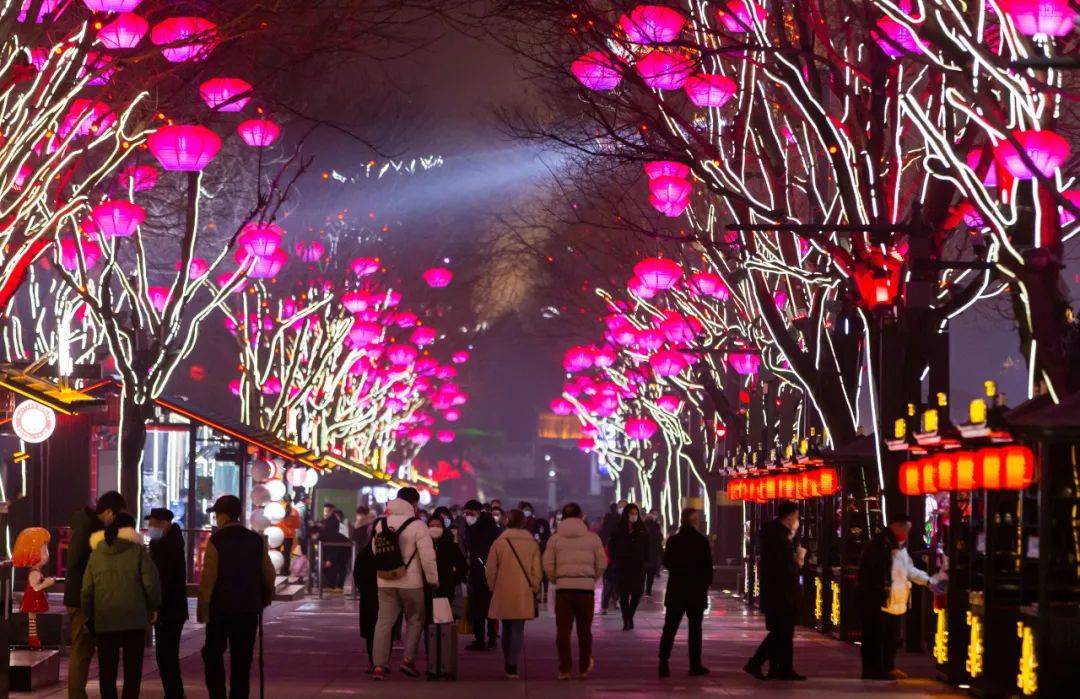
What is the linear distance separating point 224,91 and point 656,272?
11.3 meters

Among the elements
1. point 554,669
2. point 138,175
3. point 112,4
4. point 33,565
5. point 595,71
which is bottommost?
point 554,669

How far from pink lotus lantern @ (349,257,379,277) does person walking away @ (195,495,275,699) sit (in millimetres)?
30141

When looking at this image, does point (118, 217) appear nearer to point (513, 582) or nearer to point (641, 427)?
point (513, 582)

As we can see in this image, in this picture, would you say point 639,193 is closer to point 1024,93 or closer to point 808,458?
point 808,458

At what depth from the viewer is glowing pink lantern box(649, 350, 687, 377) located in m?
36.4

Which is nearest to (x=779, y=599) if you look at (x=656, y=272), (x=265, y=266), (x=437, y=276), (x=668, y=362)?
(x=656, y=272)

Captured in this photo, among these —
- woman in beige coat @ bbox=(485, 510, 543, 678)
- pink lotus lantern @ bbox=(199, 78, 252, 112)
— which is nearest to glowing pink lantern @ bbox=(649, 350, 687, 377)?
pink lotus lantern @ bbox=(199, 78, 252, 112)

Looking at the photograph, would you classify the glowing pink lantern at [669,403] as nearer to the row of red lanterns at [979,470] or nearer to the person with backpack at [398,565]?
the row of red lanterns at [979,470]

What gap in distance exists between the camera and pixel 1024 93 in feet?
51.9

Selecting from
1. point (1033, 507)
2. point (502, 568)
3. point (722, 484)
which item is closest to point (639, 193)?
point (722, 484)

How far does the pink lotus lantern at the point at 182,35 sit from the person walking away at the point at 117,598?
17.2 feet

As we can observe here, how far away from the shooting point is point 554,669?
18562mm

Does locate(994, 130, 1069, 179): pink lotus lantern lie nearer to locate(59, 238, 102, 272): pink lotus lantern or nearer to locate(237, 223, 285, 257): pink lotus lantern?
locate(237, 223, 285, 257): pink lotus lantern

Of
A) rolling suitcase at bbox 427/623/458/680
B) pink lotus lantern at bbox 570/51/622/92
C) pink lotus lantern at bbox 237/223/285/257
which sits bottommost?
rolling suitcase at bbox 427/623/458/680
